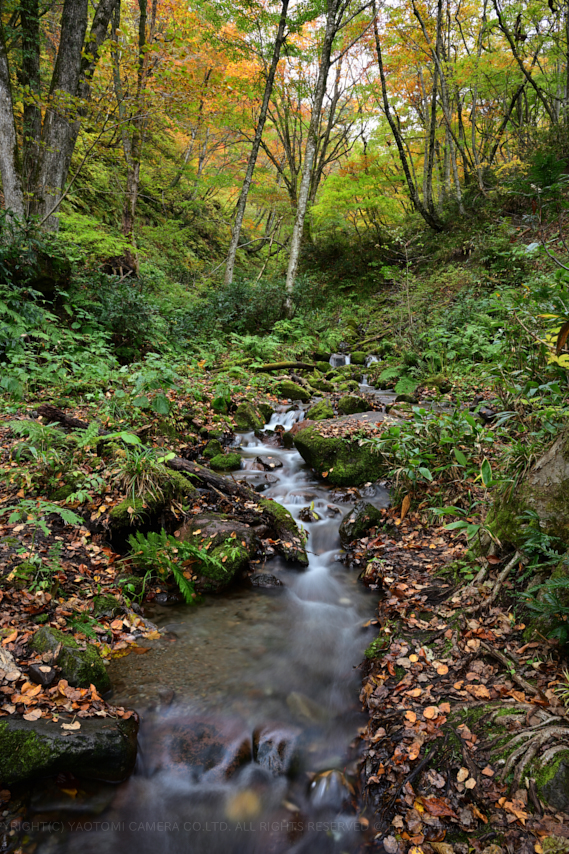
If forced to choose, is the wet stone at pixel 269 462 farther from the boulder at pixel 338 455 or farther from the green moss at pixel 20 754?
the green moss at pixel 20 754

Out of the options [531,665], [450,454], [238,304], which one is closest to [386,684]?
[531,665]

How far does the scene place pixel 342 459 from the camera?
21.0ft

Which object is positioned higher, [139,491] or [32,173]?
[32,173]

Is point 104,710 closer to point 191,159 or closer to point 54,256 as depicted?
point 54,256

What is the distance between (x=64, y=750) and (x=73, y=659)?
596mm

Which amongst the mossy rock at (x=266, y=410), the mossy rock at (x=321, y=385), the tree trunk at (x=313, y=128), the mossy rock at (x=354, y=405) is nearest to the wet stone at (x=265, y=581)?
the mossy rock at (x=354, y=405)

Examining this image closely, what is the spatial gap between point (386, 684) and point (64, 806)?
85.2 inches

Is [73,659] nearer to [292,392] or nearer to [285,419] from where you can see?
[285,419]

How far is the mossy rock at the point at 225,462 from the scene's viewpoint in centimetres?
664

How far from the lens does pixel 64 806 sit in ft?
7.79

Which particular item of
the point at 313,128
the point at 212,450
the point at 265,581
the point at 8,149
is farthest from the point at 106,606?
the point at 313,128

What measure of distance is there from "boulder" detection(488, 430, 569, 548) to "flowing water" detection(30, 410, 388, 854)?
1.77 m

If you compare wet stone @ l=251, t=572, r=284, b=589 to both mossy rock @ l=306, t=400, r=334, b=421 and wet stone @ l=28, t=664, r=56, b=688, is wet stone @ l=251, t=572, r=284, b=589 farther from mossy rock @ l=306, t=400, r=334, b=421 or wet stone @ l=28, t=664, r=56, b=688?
mossy rock @ l=306, t=400, r=334, b=421

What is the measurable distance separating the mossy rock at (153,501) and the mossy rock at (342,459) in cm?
212
